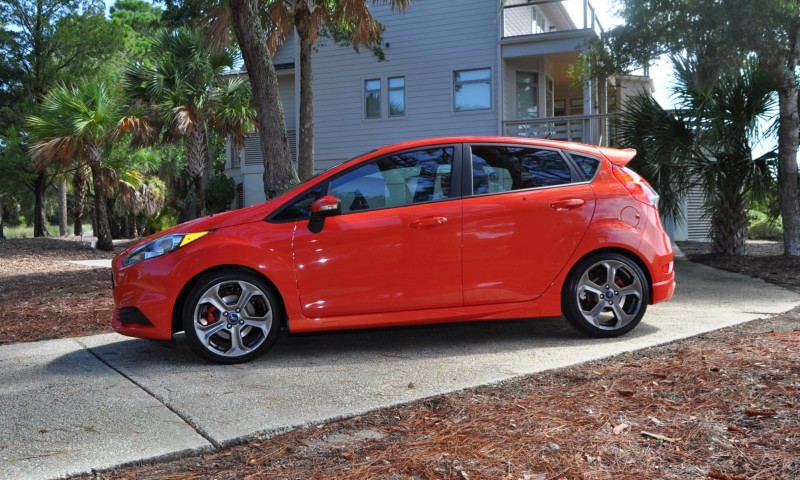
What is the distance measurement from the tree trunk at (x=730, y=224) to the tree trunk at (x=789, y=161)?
720 mm

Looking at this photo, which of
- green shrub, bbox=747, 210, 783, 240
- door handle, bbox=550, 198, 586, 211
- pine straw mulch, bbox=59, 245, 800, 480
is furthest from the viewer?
green shrub, bbox=747, 210, 783, 240

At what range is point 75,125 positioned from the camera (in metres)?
16.8

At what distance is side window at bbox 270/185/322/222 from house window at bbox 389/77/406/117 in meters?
15.6

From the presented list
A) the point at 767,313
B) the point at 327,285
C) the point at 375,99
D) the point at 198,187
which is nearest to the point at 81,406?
the point at 327,285

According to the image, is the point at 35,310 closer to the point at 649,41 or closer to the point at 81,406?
the point at 81,406

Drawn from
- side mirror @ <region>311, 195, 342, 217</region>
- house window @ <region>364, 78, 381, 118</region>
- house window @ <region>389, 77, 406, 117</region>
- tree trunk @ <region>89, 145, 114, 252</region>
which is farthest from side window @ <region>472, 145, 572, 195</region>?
house window @ <region>364, 78, 381, 118</region>

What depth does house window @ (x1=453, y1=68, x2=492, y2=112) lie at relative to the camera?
19422 millimetres

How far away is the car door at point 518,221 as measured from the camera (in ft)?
17.4

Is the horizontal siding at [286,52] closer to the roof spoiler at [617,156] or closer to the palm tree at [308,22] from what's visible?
the palm tree at [308,22]

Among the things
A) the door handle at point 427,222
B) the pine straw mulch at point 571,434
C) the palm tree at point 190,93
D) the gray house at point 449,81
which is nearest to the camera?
the pine straw mulch at point 571,434

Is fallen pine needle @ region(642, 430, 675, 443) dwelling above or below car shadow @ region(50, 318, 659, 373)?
above

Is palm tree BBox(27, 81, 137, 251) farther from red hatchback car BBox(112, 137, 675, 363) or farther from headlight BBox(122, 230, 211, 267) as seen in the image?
red hatchback car BBox(112, 137, 675, 363)

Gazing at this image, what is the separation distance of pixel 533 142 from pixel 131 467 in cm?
377

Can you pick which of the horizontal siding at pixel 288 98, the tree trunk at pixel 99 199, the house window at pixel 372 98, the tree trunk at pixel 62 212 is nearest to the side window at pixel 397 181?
the tree trunk at pixel 99 199
